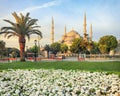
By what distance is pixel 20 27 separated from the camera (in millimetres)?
33594

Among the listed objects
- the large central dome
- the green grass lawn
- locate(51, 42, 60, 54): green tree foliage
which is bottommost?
the green grass lawn

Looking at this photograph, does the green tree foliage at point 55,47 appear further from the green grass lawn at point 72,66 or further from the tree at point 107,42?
the green grass lawn at point 72,66

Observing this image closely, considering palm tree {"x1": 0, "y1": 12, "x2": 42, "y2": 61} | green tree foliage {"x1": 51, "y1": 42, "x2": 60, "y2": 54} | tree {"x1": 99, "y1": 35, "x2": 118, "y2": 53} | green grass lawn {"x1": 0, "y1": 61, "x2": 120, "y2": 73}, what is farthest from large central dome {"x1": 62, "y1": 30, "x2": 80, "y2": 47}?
green grass lawn {"x1": 0, "y1": 61, "x2": 120, "y2": 73}

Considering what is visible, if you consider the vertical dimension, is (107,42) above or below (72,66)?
above

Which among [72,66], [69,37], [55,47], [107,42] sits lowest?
[72,66]

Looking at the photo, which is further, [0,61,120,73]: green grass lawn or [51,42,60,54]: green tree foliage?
[51,42,60,54]: green tree foliage

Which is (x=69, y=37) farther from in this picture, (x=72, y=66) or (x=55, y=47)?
(x=72, y=66)

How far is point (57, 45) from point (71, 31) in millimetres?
24428

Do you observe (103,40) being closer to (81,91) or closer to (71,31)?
(71,31)

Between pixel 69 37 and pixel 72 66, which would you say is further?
pixel 69 37

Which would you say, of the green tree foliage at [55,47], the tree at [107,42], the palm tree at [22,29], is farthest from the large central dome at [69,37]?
the palm tree at [22,29]

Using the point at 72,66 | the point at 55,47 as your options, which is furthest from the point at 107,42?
the point at 72,66

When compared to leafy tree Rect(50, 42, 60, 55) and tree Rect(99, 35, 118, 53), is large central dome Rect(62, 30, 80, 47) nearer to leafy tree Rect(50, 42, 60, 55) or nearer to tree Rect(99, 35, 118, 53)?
leafy tree Rect(50, 42, 60, 55)

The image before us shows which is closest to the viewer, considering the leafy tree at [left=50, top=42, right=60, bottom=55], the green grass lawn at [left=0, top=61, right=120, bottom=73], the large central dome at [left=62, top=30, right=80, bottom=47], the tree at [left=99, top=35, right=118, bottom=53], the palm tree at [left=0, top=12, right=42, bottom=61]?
the green grass lawn at [left=0, top=61, right=120, bottom=73]
